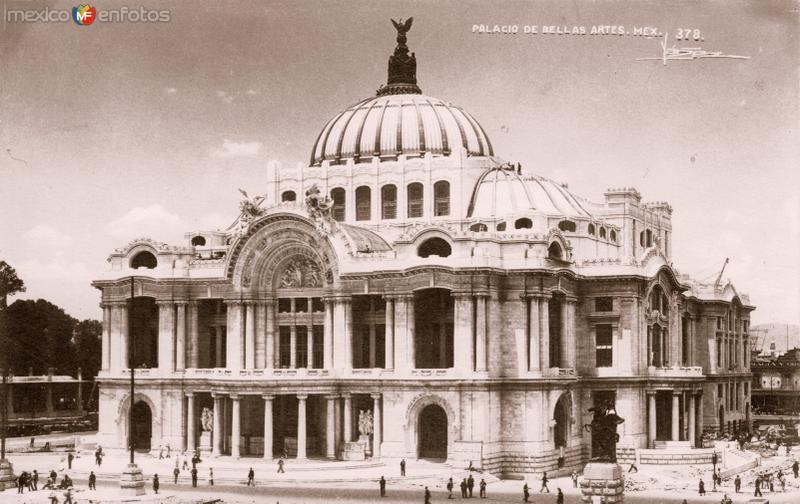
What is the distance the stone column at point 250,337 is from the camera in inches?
3012

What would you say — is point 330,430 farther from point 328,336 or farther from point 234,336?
point 234,336

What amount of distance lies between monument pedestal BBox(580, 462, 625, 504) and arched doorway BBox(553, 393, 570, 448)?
21592mm

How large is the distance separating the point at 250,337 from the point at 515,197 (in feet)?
57.5

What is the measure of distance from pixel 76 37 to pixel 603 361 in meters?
35.2

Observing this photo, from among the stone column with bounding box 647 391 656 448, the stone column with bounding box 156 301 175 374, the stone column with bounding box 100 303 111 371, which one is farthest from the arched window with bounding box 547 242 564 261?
the stone column with bounding box 100 303 111 371

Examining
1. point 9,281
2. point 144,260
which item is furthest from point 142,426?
point 9,281

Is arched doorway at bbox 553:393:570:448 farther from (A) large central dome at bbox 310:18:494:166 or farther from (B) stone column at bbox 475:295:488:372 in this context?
(A) large central dome at bbox 310:18:494:166

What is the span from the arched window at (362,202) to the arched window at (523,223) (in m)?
10.3

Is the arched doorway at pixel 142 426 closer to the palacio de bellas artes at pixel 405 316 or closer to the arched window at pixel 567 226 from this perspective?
the palacio de bellas artes at pixel 405 316

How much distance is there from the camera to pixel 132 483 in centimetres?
6053

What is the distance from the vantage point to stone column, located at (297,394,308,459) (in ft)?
237

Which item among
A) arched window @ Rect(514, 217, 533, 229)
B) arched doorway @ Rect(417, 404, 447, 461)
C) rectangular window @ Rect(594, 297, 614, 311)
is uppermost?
arched window @ Rect(514, 217, 533, 229)
